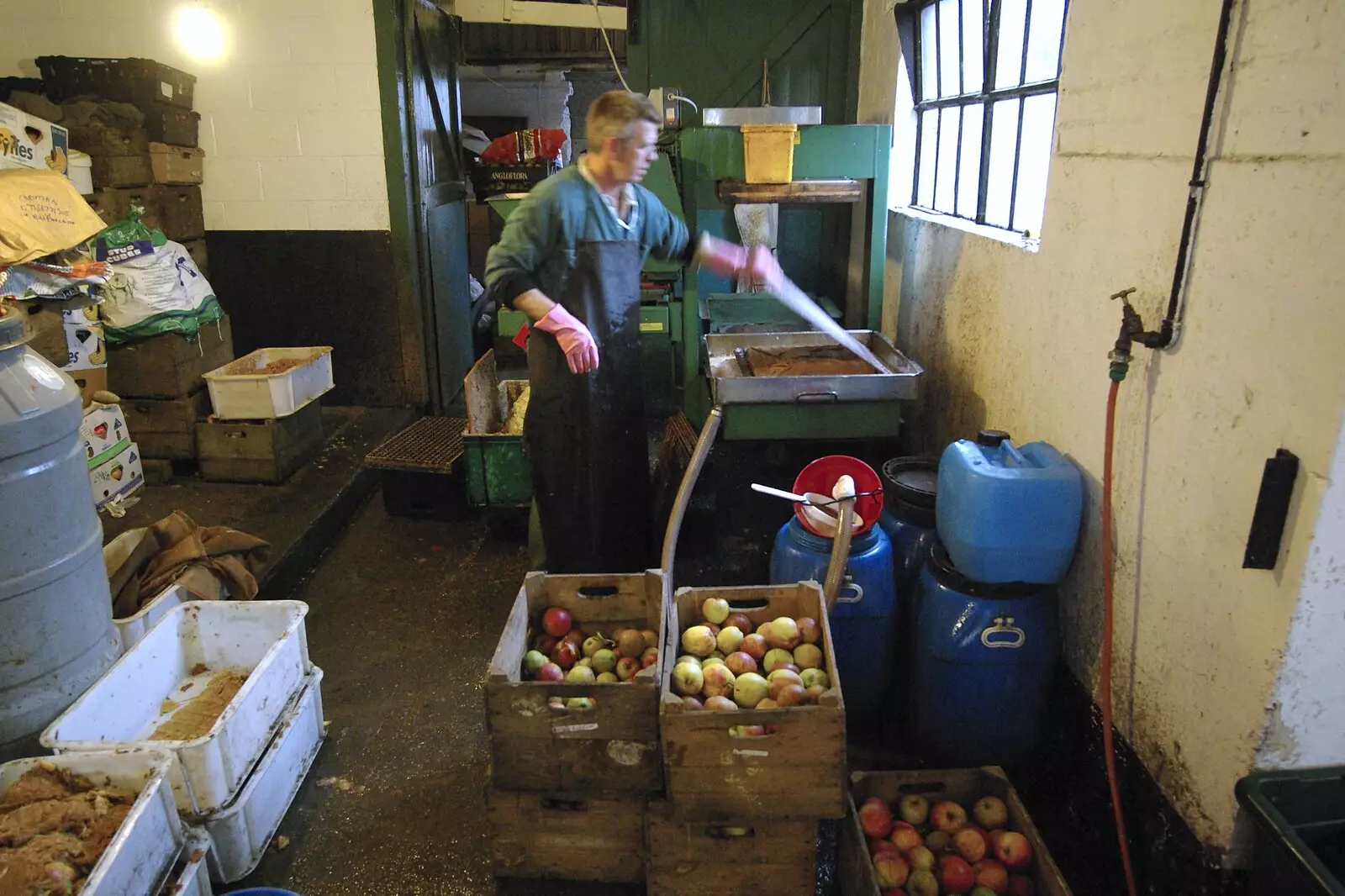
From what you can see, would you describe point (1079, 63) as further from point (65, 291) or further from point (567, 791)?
point (65, 291)

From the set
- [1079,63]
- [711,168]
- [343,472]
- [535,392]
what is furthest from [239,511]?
[1079,63]

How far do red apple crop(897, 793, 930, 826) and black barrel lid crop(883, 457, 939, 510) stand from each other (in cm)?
88

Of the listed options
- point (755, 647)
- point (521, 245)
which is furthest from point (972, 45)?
point (755, 647)

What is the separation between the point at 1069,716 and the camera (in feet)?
8.02

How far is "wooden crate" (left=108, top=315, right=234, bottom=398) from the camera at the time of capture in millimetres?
4059

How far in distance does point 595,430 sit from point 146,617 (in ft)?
4.73

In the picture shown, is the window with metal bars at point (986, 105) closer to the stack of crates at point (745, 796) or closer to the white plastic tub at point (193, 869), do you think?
the stack of crates at point (745, 796)

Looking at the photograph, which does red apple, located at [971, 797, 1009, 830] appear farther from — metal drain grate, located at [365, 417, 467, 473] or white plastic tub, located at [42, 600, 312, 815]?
metal drain grate, located at [365, 417, 467, 473]

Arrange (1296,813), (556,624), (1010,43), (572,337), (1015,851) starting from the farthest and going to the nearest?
(1010,43)
(572,337)
(556,624)
(1015,851)
(1296,813)

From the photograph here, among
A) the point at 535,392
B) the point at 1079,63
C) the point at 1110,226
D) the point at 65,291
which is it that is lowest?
the point at 535,392

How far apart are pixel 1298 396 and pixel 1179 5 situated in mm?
923

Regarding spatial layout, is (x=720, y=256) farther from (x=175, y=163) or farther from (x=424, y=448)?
(x=175, y=163)

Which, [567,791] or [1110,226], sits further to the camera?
[1110,226]

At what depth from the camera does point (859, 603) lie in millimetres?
2555
